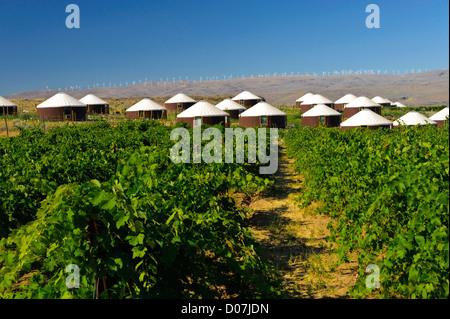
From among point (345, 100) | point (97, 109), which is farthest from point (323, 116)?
point (97, 109)

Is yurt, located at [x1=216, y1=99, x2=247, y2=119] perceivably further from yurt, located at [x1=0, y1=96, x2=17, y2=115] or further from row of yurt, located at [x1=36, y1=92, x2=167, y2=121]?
yurt, located at [x1=0, y1=96, x2=17, y2=115]

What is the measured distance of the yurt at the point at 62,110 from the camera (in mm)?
A: 45125

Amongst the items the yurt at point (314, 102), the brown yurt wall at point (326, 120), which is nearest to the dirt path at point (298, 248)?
the brown yurt wall at point (326, 120)

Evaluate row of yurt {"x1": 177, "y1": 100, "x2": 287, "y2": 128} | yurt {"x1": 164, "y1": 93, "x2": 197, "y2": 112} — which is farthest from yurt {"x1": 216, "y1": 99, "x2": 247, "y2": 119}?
row of yurt {"x1": 177, "y1": 100, "x2": 287, "y2": 128}

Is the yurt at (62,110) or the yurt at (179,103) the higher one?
the yurt at (179,103)

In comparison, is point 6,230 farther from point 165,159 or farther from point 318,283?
point 318,283

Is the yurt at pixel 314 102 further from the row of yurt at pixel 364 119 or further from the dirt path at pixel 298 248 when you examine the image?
the dirt path at pixel 298 248

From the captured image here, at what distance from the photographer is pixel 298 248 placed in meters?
7.37

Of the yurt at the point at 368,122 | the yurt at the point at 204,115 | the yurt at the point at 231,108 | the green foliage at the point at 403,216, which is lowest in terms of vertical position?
the green foliage at the point at 403,216

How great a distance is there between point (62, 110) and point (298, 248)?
4377cm

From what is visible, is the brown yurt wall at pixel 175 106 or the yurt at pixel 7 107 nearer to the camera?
the yurt at pixel 7 107

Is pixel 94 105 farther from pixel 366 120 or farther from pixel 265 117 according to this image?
pixel 366 120

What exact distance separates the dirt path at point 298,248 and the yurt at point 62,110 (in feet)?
130

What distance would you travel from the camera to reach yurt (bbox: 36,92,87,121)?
1777 inches
